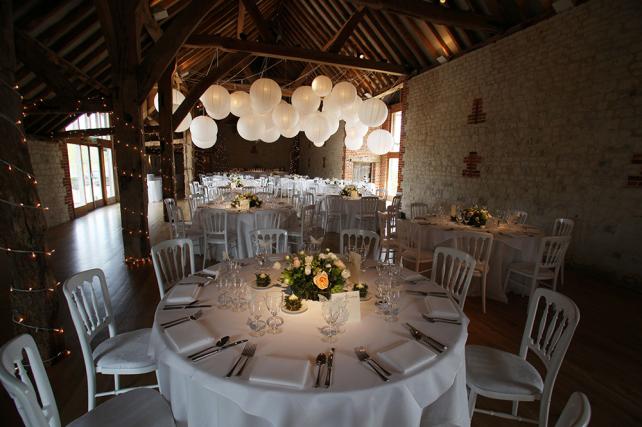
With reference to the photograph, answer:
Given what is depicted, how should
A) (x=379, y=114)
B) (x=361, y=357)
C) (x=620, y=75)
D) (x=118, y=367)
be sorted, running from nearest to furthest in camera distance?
(x=361, y=357) < (x=118, y=367) < (x=620, y=75) < (x=379, y=114)

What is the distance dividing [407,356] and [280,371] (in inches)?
23.6

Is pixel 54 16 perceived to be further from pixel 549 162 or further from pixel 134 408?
pixel 549 162

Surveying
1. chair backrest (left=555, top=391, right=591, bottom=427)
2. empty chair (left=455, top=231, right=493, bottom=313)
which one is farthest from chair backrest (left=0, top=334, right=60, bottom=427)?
empty chair (left=455, top=231, right=493, bottom=313)

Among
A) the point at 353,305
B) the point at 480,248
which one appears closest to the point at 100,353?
the point at 353,305

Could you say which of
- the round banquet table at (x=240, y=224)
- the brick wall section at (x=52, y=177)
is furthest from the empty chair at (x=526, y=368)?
the brick wall section at (x=52, y=177)

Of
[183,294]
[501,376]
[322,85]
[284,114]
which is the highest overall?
[322,85]

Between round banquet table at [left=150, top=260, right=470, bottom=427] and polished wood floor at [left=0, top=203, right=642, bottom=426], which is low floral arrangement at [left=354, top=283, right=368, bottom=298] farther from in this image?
polished wood floor at [left=0, top=203, right=642, bottom=426]

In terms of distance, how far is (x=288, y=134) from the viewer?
25.4 feet

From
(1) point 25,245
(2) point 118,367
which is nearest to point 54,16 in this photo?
(1) point 25,245

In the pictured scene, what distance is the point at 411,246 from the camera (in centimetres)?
479

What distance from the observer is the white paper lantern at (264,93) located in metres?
5.83

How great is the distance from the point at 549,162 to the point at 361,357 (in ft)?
20.2

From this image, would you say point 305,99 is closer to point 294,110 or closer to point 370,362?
point 294,110

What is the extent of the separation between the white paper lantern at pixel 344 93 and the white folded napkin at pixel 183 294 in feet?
16.6
